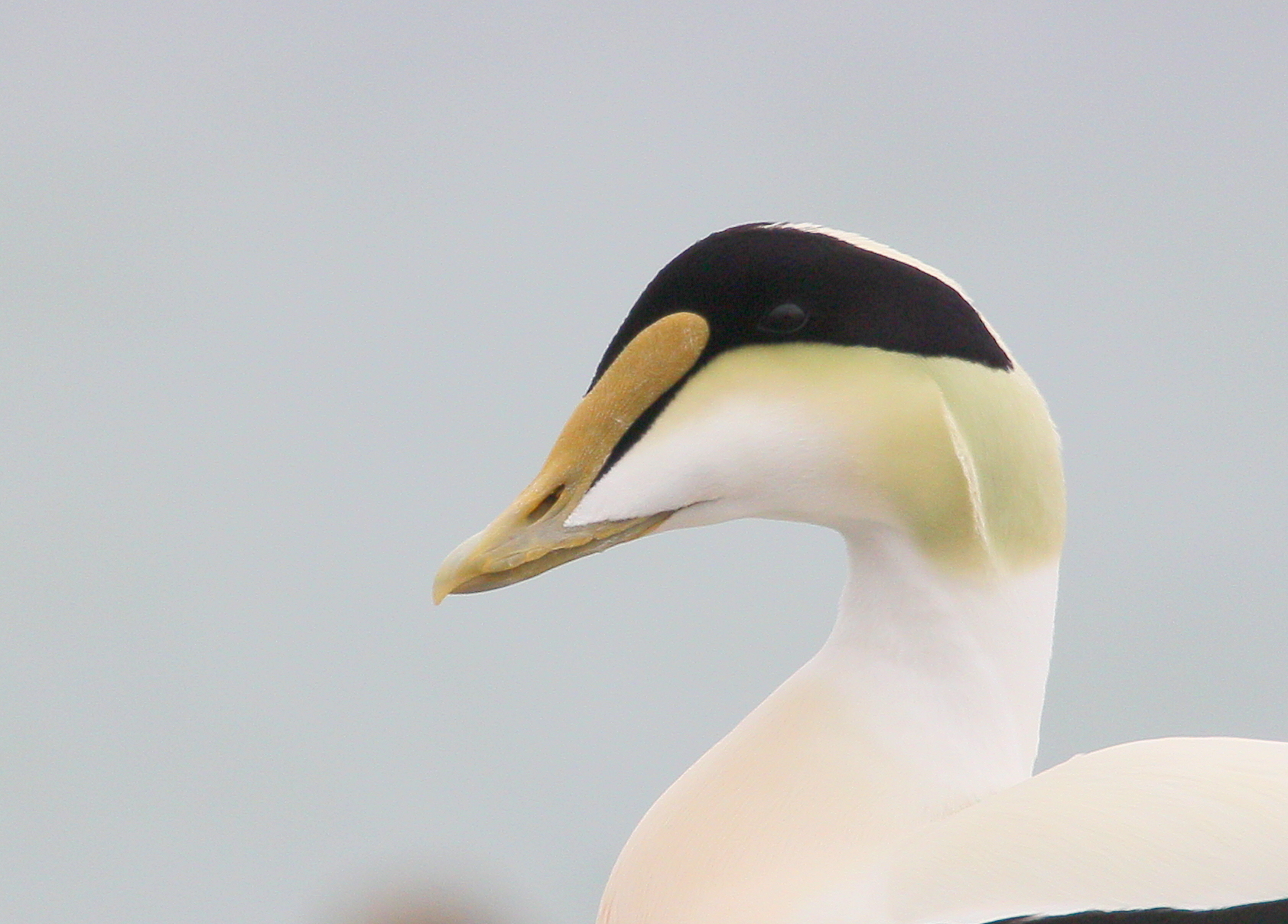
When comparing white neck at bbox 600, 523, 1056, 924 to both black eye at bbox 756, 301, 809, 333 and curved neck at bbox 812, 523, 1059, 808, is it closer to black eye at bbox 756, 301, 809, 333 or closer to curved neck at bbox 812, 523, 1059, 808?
curved neck at bbox 812, 523, 1059, 808

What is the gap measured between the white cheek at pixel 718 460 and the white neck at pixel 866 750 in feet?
0.20

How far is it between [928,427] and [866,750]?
151mm

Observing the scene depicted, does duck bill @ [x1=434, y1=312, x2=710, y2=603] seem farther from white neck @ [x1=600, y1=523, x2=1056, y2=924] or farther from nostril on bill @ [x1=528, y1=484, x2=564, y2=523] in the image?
white neck @ [x1=600, y1=523, x2=1056, y2=924]

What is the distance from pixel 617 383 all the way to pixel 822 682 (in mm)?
176

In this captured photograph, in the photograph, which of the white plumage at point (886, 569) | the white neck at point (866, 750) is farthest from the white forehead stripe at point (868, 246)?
the white neck at point (866, 750)

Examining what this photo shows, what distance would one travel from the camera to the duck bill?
0.66 meters

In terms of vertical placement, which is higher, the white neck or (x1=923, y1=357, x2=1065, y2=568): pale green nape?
(x1=923, y1=357, x2=1065, y2=568): pale green nape

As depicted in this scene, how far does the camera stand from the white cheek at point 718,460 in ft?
2.16

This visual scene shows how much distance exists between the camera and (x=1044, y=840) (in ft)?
2.15

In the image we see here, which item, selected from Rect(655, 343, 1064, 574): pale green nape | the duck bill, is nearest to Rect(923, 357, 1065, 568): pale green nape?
Rect(655, 343, 1064, 574): pale green nape

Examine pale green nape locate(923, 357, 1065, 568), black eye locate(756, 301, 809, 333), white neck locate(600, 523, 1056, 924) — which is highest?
black eye locate(756, 301, 809, 333)

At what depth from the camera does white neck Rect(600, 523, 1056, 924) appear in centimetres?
70

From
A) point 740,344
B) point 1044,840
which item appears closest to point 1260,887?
point 1044,840

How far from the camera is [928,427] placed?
2.19ft
